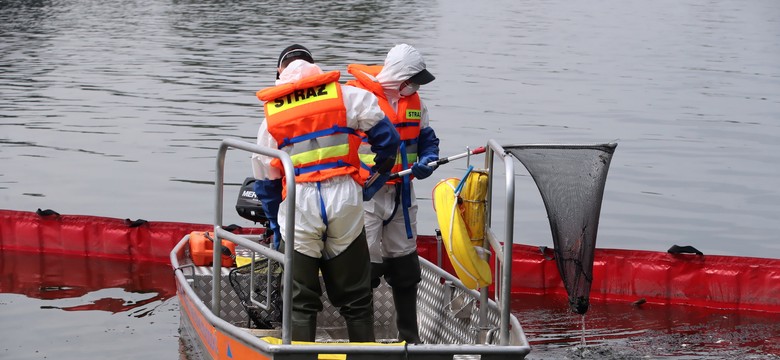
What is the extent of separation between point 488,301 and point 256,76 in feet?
68.3

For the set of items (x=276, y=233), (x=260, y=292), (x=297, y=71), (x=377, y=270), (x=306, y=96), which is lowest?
(x=260, y=292)

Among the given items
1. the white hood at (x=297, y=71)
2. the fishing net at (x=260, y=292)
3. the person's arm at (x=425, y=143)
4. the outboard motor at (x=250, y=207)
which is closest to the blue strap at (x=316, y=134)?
the white hood at (x=297, y=71)

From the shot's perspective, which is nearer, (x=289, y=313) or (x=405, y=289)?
(x=289, y=313)

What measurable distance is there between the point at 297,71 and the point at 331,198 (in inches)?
26.8

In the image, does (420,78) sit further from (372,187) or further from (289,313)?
(289,313)

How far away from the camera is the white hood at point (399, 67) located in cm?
702

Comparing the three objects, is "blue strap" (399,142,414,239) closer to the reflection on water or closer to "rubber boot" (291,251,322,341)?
"rubber boot" (291,251,322,341)

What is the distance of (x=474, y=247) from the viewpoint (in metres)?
6.46

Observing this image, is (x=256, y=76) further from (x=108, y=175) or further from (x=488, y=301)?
(x=488, y=301)

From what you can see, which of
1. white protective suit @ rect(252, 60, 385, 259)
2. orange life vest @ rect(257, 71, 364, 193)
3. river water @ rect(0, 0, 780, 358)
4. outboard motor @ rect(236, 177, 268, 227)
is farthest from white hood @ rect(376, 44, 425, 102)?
river water @ rect(0, 0, 780, 358)

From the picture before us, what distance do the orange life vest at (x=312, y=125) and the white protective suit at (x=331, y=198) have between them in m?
0.07

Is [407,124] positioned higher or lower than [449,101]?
higher

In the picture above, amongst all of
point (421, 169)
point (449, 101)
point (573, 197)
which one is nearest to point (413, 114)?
point (421, 169)

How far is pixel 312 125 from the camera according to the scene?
20.1 feet
